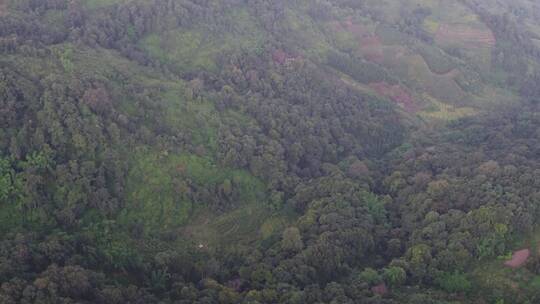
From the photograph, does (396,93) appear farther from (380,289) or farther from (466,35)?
(380,289)


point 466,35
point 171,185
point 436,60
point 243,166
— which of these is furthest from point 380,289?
point 466,35

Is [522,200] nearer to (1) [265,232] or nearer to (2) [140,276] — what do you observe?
(1) [265,232]

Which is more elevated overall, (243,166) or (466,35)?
(466,35)

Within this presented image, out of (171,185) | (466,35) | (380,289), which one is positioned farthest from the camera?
(466,35)

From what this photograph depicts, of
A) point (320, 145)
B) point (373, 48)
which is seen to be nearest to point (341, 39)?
point (373, 48)

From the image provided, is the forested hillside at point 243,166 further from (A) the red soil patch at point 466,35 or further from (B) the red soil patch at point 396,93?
(A) the red soil patch at point 466,35

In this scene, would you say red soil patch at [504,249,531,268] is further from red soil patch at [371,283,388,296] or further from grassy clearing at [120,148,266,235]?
grassy clearing at [120,148,266,235]

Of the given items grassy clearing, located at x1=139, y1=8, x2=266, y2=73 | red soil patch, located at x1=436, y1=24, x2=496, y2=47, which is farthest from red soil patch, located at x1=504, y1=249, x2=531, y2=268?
red soil patch, located at x1=436, y1=24, x2=496, y2=47

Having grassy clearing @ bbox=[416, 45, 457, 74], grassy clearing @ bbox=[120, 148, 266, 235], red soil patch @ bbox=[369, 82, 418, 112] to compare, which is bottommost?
grassy clearing @ bbox=[120, 148, 266, 235]

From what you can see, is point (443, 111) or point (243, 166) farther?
point (443, 111)
